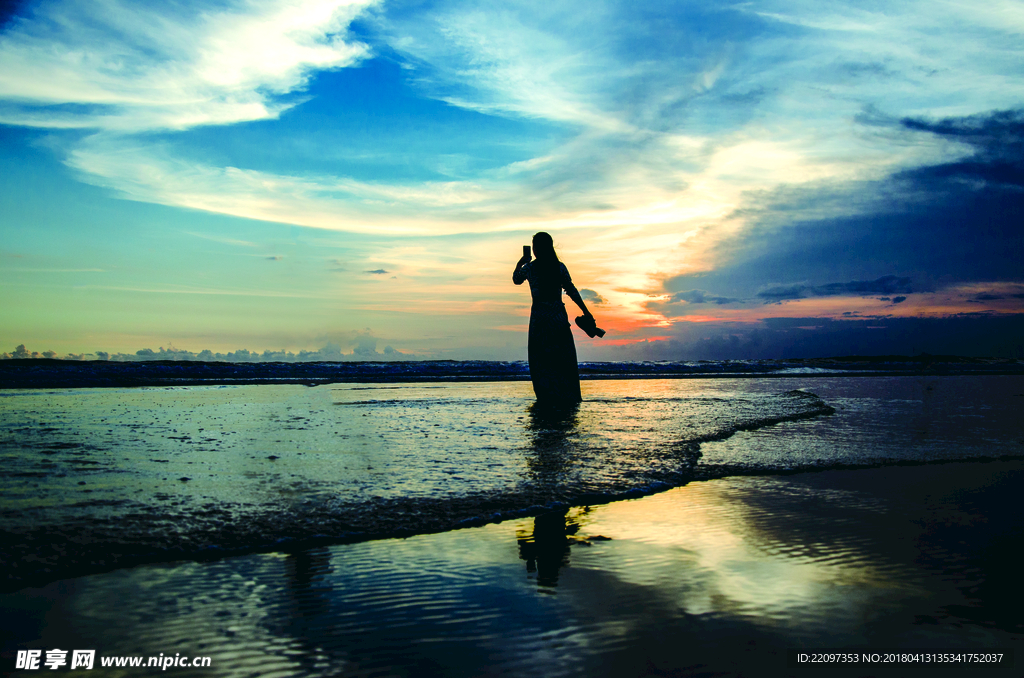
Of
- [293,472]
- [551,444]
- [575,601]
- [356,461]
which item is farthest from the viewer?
[551,444]

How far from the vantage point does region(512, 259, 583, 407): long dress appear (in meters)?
11.8

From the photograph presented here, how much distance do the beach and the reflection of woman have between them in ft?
15.4

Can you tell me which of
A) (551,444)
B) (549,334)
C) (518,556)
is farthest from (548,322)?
(518,556)

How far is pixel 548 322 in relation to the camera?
11.9 meters

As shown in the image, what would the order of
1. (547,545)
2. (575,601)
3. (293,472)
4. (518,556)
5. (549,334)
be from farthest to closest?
1. (549,334)
2. (293,472)
3. (547,545)
4. (518,556)
5. (575,601)

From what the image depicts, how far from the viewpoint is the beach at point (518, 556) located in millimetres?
2357

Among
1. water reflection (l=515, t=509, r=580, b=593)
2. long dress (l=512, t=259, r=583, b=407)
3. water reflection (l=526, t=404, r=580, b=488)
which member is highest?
long dress (l=512, t=259, r=583, b=407)

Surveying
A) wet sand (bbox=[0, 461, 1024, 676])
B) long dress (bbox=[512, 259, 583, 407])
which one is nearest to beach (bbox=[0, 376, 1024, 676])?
wet sand (bbox=[0, 461, 1024, 676])

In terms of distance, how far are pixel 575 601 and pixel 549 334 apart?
9173 millimetres

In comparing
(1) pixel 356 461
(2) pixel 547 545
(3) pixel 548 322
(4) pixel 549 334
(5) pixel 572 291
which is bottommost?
(2) pixel 547 545

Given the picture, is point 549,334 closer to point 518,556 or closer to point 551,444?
point 551,444

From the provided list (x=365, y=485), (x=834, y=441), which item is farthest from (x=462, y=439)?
→ (x=834, y=441)

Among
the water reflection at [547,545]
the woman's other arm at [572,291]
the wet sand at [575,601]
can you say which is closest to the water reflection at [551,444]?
the water reflection at [547,545]

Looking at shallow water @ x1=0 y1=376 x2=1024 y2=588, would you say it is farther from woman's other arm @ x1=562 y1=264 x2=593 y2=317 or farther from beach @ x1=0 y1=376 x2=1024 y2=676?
woman's other arm @ x1=562 y1=264 x2=593 y2=317
